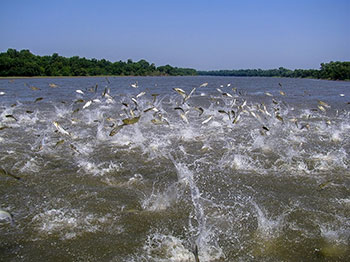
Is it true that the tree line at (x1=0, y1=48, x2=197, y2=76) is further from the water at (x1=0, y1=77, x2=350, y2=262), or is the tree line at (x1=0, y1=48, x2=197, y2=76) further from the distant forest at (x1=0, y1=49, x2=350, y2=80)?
the water at (x1=0, y1=77, x2=350, y2=262)

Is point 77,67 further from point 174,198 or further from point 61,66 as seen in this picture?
point 174,198

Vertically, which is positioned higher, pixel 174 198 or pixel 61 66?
pixel 61 66

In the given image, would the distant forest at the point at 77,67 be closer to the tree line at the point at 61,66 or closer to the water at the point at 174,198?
the tree line at the point at 61,66

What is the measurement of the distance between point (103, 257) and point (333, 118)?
15.8 metres

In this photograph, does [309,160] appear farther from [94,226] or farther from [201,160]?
[94,226]

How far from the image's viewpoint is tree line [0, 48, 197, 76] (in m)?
66.9

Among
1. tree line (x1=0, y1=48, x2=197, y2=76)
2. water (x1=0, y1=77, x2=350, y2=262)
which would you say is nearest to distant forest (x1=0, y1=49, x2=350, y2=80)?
tree line (x1=0, y1=48, x2=197, y2=76)

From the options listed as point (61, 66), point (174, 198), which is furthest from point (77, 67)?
point (174, 198)

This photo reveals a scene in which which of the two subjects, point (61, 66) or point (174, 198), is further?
point (61, 66)

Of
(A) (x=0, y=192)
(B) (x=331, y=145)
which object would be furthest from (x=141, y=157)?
(B) (x=331, y=145)

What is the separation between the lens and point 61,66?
85.1m

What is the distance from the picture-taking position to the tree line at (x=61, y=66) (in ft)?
219

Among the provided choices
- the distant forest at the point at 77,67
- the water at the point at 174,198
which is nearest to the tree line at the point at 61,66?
the distant forest at the point at 77,67

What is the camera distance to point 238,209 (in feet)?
17.9
